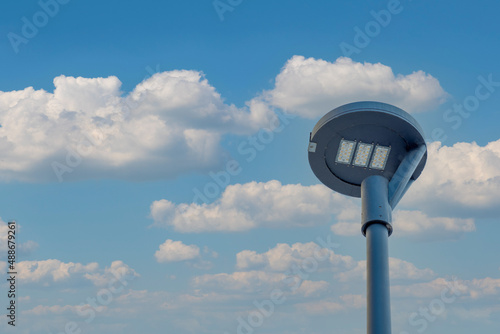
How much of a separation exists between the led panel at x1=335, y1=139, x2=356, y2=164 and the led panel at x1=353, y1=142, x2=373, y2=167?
0.29 meters

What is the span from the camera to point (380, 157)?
29.7m

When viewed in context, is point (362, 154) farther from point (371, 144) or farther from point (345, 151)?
point (345, 151)

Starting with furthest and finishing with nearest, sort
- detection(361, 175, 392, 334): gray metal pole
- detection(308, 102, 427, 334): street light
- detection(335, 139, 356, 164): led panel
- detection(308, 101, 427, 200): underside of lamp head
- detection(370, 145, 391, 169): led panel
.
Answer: detection(335, 139, 356, 164): led panel < detection(370, 145, 391, 169): led panel < detection(308, 101, 427, 200): underside of lamp head < detection(308, 102, 427, 334): street light < detection(361, 175, 392, 334): gray metal pole

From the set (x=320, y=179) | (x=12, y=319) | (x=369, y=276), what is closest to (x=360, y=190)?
(x=320, y=179)

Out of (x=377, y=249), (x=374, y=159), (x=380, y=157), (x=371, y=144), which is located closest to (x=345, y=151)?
(x=371, y=144)

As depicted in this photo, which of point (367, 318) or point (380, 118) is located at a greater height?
point (380, 118)

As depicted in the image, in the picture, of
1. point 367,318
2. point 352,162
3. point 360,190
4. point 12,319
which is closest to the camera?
point 367,318

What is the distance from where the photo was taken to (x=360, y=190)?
3212 cm

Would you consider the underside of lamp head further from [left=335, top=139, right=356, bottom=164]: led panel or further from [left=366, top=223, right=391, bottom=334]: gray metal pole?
[left=366, top=223, right=391, bottom=334]: gray metal pole

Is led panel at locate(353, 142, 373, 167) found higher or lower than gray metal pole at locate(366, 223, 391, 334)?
higher

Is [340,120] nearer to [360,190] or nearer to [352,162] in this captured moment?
[352,162]

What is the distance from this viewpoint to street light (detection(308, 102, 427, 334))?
2683 cm

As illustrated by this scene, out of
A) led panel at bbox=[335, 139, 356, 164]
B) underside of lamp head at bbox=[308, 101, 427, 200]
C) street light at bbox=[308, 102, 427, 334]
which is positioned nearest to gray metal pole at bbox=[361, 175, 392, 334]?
street light at bbox=[308, 102, 427, 334]

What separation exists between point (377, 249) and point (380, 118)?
19.4 feet
